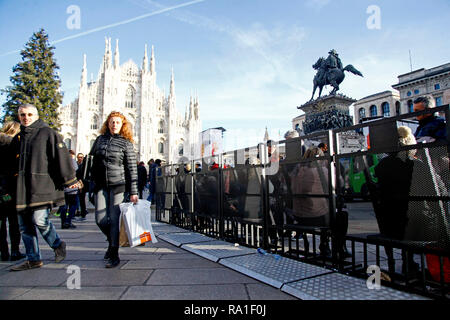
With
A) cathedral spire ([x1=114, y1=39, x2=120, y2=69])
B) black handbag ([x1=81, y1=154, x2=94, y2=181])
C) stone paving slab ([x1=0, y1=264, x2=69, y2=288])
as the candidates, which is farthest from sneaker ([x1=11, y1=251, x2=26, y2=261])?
cathedral spire ([x1=114, y1=39, x2=120, y2=69])

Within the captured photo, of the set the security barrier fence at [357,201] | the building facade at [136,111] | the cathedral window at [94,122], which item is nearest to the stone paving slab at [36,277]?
the security barrier fence at [357,201]

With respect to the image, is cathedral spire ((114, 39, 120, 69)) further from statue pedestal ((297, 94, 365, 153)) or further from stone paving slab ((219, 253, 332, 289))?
stone paving slab ((219, 253, 332, 289))

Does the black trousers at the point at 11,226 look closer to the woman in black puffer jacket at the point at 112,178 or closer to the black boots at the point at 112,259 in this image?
the woman in black puffer jacket at the point at 112,178

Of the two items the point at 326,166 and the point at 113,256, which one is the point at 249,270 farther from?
the point at 113,256

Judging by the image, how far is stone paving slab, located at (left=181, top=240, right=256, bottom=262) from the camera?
11.8 feet

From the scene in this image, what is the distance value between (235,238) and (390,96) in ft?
169

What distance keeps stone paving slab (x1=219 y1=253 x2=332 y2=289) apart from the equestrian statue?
1811 cm

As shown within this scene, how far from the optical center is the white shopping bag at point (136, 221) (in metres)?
3.38

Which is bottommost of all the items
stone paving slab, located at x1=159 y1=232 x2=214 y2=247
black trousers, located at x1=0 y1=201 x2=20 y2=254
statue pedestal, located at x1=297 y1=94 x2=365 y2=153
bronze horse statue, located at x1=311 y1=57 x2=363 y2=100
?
stone paving slab, located at x1=159 y1=232 x2=214 y2=247

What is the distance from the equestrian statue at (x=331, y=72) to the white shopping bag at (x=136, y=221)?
18328 millimetres

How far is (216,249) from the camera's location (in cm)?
395

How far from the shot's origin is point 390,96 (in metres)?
45.6

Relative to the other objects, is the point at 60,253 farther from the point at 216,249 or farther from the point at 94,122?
the point at 94,122
